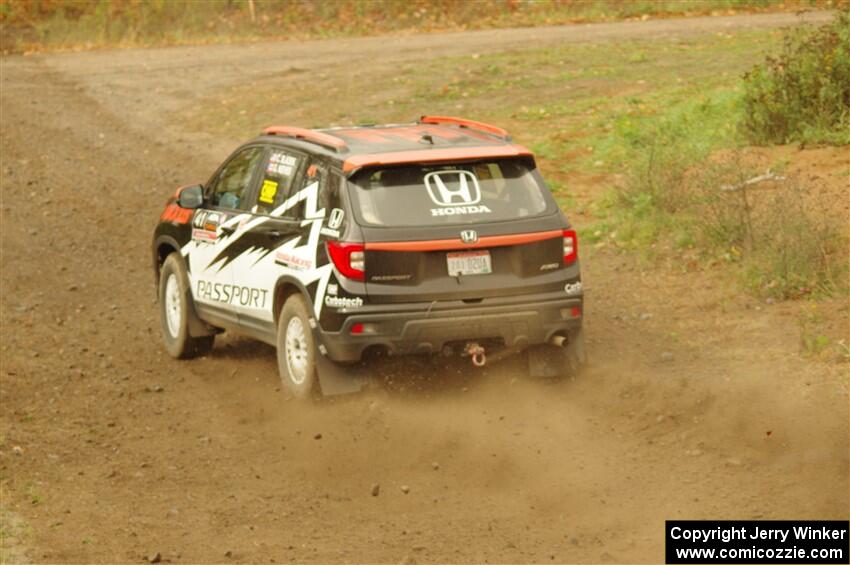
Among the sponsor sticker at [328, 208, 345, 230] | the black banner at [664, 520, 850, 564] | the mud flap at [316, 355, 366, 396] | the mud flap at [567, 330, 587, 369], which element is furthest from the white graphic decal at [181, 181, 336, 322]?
the black banner at [664, 520, 850, 564]

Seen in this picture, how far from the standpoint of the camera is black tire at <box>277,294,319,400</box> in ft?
33.7

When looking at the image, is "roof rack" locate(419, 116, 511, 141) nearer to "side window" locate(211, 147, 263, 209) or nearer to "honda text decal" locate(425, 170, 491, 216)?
"honda text decal" locate(425, 170, 491, 216)

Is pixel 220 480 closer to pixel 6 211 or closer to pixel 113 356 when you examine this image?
pixel 113 356

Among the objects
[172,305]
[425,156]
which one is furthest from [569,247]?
[172,305]

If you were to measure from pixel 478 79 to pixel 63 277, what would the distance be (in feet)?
30.6

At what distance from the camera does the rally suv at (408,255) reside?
983 cm

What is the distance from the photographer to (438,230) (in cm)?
989

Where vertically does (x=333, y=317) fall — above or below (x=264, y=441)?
above

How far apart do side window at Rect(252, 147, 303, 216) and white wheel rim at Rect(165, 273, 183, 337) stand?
1.67 meters

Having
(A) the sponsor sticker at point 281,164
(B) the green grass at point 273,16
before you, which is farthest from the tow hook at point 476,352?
(B) the green grass at point 273,16

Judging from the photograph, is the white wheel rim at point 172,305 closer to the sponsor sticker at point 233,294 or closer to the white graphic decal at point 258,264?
the white graphic decal at point 258,264

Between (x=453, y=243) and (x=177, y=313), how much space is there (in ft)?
11.7

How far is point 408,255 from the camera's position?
32.1 ft

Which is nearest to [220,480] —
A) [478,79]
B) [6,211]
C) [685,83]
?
[6,211]
